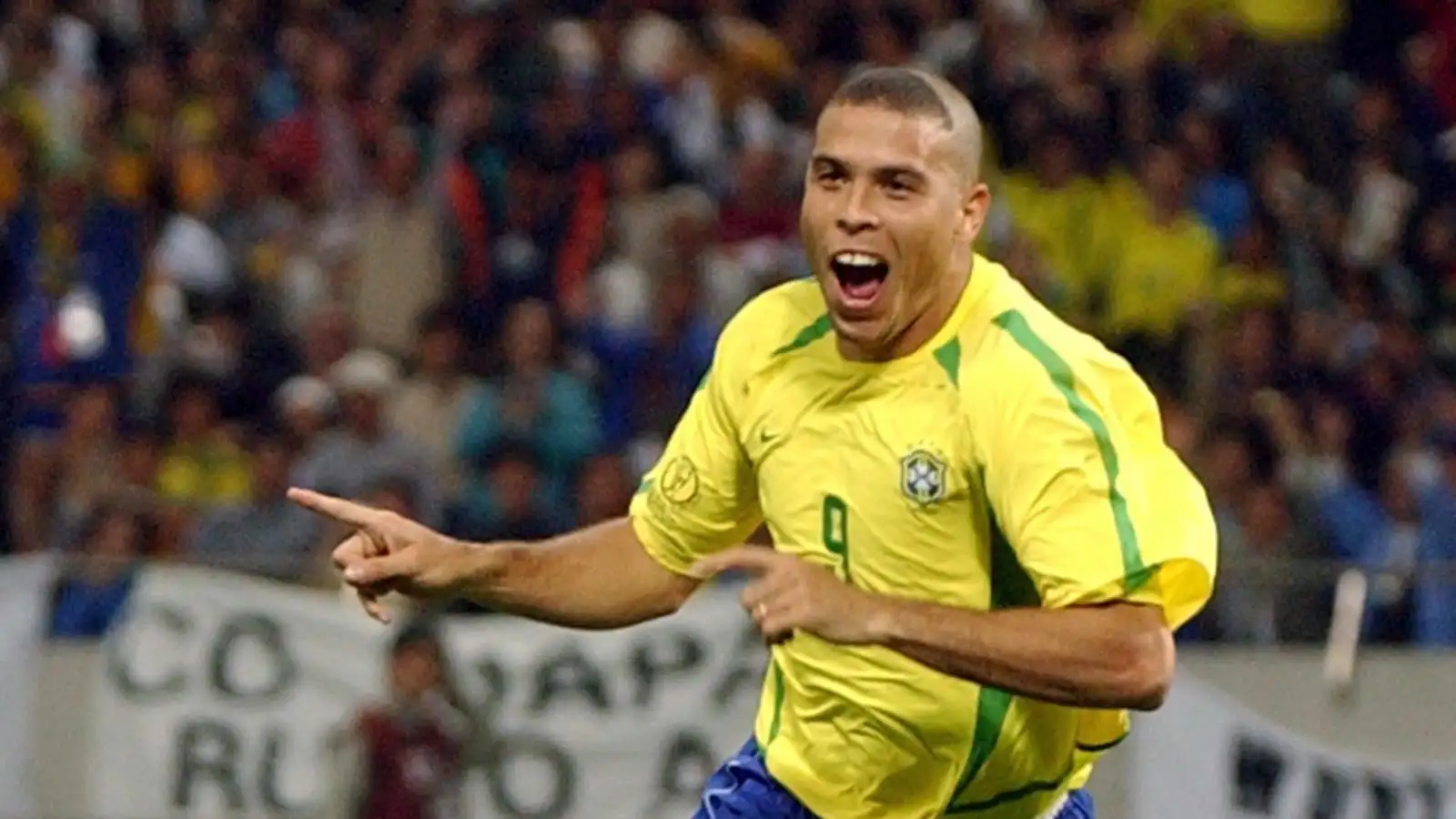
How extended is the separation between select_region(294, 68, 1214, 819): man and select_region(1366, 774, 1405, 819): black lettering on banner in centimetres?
359

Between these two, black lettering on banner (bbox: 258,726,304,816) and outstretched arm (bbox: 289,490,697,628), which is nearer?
outstretched arm (bbox: 289,490,697,628)

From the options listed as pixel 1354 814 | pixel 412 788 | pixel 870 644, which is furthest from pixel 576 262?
pixel 870 644

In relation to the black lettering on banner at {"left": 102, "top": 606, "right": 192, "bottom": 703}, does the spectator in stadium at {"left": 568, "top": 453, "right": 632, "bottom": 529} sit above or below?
above

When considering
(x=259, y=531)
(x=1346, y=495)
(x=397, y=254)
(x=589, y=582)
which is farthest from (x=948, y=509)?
(x=397, y=254)

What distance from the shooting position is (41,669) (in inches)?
356

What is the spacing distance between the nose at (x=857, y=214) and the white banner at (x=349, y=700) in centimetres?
413

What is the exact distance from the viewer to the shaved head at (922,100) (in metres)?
5.04

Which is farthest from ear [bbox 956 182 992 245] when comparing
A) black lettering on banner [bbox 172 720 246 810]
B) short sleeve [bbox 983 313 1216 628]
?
black lettering on banner [bbox 172 720 246 810]

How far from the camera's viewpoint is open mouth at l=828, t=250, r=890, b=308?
5.02 meters

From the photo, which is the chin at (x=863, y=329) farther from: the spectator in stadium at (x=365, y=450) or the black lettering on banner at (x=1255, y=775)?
the spectator in stadium at (x=365, y=450)

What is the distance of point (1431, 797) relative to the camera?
8.92 metres

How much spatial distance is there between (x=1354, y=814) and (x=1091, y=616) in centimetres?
452

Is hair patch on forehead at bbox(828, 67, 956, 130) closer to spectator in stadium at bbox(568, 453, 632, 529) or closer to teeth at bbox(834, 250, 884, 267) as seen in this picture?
teeth at bbox(834, 250, 884, 267)

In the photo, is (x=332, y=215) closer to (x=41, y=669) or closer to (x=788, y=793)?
(x=41, y=669)
